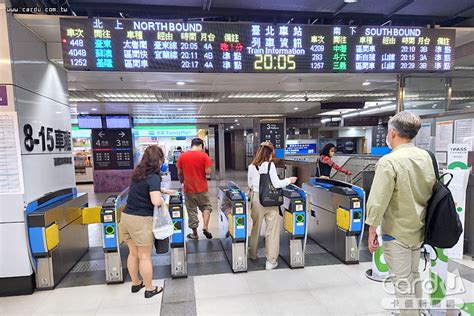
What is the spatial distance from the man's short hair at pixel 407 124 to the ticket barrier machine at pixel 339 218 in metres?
1.67

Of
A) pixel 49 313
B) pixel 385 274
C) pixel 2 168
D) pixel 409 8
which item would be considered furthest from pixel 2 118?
pixel 409 8

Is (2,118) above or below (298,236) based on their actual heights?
above

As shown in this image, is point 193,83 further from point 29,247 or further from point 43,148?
point 29,247

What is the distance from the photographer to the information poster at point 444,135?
3834mm

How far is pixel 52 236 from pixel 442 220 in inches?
131

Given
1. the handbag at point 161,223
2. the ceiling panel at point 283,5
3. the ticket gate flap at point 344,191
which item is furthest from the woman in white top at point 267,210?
the ceiling panel at point 283,5

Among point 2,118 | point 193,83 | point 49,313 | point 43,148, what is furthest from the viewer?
point 193,83

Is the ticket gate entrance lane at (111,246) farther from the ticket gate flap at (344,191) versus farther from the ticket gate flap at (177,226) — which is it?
the ticket gate flap at (344,191)

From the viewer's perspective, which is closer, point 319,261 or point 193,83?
point 319,261

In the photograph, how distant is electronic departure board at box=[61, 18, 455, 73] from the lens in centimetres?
252

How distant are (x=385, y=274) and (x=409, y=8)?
2.78 m

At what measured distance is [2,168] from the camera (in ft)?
8.80

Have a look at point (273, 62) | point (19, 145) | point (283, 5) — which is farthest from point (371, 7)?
point (19, 145)

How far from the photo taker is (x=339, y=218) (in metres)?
3.47
